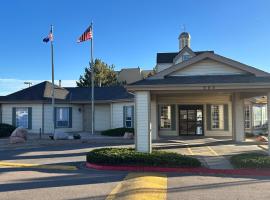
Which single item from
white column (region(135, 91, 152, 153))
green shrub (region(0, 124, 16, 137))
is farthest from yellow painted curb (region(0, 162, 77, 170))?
green shrub (region(0, 124, 16, 137))

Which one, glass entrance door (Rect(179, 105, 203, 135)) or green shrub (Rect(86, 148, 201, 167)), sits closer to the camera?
green shrub (Rect(86, 148, 201, 167))

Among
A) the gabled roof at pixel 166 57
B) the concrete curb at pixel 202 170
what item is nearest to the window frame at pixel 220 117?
the concrete curb at pixel 202 170

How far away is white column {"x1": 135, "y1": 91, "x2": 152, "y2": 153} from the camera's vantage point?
15906 millimetres

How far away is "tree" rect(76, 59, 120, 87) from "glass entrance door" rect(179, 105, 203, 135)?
34119 millimetres

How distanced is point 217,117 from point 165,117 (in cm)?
393

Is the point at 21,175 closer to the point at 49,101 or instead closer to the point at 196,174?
the point at 196,174

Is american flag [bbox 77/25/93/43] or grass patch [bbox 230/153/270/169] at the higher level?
american flag [bbox 77/25/93/43]

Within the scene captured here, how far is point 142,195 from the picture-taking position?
8977 mm

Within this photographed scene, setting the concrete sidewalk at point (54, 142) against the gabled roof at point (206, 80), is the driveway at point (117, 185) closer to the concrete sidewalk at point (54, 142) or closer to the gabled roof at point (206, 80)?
the gabled roof at point (206, 80)

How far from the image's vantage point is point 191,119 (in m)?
28.2

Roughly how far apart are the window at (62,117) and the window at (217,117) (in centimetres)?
1218

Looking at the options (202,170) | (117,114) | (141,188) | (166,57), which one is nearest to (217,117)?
(117,114)

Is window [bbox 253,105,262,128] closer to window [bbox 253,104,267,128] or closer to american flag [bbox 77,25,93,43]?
window [bbox 253,104,267,128]

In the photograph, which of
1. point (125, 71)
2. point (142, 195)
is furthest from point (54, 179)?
point (125, 71)
